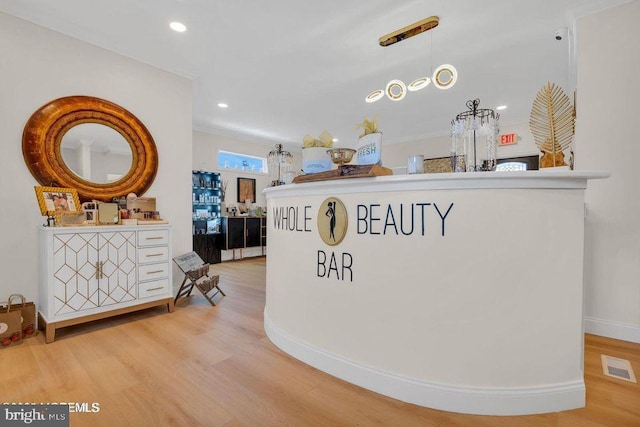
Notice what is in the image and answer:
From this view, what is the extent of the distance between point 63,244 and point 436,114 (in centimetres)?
626

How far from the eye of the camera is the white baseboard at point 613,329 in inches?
99.7

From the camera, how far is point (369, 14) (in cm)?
280

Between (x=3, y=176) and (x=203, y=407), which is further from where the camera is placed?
(x=3, y=176)

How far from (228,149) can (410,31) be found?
17.8ft

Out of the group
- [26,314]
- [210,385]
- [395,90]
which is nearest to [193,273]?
[26,314]

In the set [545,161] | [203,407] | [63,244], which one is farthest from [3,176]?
[545,161]

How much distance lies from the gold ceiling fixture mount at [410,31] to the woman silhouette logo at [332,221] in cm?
218

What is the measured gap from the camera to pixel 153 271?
10.3 feet

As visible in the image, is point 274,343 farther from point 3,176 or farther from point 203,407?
point 3,176

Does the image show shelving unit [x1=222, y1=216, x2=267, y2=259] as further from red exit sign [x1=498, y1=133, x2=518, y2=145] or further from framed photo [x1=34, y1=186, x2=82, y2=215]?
red exit sign [x1=498, y1=133, x2=518, y2=145]

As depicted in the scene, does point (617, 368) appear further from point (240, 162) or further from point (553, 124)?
point (240, 162)

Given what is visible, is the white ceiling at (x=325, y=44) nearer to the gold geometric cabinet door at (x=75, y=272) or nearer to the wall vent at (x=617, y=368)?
the gold geometric cabinet door at (x=75, y=272)

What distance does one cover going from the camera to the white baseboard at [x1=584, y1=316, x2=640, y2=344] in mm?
2533

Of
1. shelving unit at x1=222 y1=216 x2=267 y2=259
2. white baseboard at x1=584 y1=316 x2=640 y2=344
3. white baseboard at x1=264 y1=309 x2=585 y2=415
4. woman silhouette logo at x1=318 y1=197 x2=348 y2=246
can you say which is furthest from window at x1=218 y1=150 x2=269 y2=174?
white baseboard at x1=584 y1=316 x2=640 y2=344
